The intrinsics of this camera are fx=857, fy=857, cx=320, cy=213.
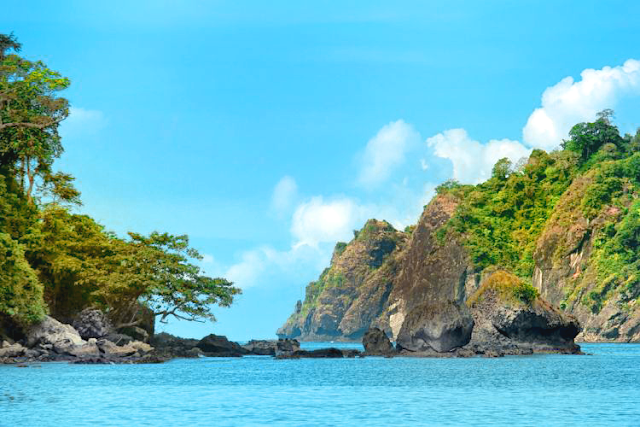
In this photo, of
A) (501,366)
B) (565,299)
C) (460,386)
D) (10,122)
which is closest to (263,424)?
(460,386)

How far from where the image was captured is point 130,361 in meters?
64.1

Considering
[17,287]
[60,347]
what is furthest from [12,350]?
[17,287]

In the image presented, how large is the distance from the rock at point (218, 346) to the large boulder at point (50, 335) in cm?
2338

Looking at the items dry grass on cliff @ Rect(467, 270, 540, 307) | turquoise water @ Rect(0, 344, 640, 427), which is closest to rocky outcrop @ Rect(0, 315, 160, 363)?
turquoise water @ Rect(0, 344, 640, 427)

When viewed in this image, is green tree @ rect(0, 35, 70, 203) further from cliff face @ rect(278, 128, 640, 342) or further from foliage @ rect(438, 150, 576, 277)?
foliage @ rect(438, 150, 576, 277)

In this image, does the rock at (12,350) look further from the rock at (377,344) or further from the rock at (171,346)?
the rock at (377,344)

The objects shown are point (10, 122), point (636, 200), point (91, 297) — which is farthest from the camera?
point (636, 200)

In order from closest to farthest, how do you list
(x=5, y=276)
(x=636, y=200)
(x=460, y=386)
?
→ (x=460, y=386), (x=5, y=276), (x=636, y=200)

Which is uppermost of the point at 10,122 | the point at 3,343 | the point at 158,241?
the point at 10,122

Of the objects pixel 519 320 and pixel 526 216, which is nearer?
pixel 519 320

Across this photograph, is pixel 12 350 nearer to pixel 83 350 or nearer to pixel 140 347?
pixel 83 350

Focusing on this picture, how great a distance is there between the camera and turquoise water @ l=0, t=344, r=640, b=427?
3219 cm

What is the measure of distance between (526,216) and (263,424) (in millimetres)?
149135

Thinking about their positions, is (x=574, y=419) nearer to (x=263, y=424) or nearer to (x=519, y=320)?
(x=263, y=424)
